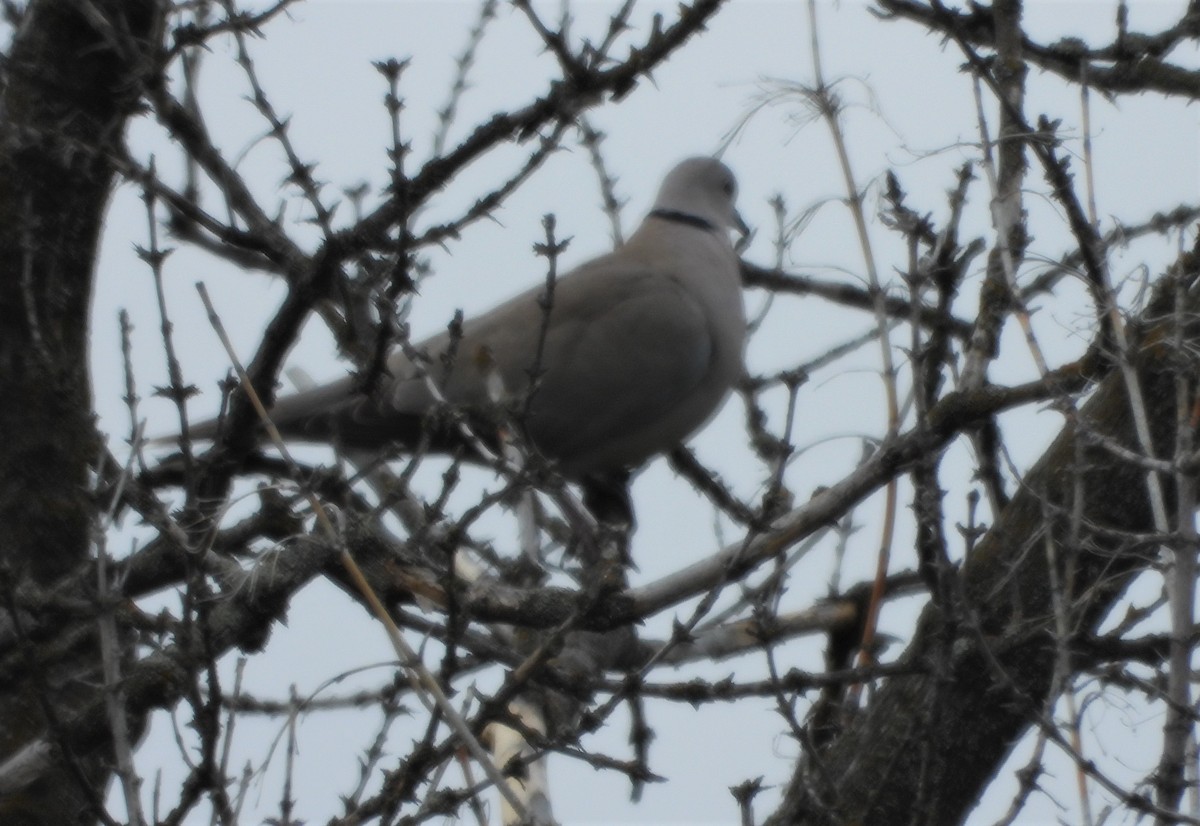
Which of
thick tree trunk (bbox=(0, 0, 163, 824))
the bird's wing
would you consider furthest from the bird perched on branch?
thick tree trunk (bbox=(0, 0, 163, 824))

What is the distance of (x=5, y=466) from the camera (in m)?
3.64

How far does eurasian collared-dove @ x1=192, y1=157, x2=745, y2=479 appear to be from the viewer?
451 centimetres

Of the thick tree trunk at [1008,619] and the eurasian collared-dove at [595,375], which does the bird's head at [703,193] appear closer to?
the eurasian collared-dove at [595,375]

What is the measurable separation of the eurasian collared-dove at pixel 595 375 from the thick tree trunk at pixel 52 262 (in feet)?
2.28

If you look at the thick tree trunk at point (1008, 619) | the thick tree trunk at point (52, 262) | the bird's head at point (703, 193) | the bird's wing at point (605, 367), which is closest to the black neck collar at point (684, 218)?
the bird's head at point (703, 193)

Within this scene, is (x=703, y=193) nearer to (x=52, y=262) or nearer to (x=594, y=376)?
(x=594, y=376)

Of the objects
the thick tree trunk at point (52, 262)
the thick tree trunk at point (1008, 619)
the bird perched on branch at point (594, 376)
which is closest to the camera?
the thick tree trunk at point (1008, 619)

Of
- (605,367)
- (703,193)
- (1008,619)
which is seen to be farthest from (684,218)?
(1008,619)

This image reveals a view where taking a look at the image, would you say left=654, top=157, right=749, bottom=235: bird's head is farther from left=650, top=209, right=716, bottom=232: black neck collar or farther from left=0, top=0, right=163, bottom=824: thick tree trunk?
left=0, top=0, right=163, bottom=824: thick tree trunk

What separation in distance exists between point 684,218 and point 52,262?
2237 mm

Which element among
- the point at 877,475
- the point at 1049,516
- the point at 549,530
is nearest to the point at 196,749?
the point at 877,475

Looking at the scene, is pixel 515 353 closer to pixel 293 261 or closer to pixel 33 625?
pixel 293 261

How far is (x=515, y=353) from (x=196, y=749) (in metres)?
2.40

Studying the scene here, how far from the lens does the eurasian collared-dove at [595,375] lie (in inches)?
178
